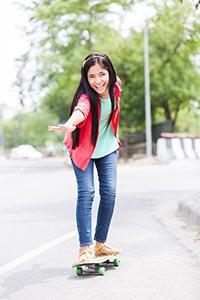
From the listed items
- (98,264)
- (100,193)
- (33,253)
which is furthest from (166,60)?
(98,264)

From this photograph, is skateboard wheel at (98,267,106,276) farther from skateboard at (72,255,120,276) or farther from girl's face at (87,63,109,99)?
girl's face at (87,63,109,99)

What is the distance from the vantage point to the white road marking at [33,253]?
200 inches

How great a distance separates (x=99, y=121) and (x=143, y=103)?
1027 inches

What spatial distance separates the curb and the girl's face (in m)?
2.58

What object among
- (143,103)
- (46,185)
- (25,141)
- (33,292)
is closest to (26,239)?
(33,292)

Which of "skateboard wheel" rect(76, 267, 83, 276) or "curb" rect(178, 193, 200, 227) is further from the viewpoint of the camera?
"curb" rect(178, 193, 200, 227)

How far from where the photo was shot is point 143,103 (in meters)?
30.9

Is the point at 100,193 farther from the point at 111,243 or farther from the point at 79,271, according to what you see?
the point at 111,243

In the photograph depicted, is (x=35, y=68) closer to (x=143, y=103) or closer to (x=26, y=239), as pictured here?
(x=143, y=103)

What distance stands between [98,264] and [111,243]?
4.45 ft

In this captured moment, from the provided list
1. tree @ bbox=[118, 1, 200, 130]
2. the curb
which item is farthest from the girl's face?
tree @ bbox=[118, 1, 200, 130]

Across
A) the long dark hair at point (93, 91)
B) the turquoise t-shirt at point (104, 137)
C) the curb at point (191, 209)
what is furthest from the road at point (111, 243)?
the long dark hair at point (93, 91)

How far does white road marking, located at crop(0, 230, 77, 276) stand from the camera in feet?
16.7

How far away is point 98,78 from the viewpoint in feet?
16.1
